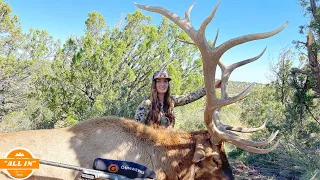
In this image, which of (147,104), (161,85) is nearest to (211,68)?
(161,85)

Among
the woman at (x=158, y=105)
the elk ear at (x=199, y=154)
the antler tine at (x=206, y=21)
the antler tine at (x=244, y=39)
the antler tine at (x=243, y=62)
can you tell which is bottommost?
the elk ear at (x=199, y=154)

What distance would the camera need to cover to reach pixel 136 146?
11.0ft

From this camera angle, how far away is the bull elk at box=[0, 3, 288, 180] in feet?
9.92

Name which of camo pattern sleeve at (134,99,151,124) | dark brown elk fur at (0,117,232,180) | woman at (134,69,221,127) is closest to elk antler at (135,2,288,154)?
dark brown elk fur at (0,117,232,180)

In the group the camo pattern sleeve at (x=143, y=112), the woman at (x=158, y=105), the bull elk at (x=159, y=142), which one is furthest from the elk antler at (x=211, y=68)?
the camo pattern sleeve at (x=143, y=112)

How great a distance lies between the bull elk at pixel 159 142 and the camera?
3023 millimetres

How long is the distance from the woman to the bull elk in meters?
1.15

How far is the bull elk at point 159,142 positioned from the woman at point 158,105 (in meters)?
1.15

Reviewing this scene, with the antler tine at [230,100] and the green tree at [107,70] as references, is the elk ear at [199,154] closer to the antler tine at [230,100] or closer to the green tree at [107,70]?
the antler tine at [230,100]

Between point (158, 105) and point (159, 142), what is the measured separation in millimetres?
1548

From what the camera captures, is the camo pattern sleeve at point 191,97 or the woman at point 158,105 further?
the camo pattern sleeve at point 191,97

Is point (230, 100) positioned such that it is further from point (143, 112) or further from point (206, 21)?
point (143, 112)

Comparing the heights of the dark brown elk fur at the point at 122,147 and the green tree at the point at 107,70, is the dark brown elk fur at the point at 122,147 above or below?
below

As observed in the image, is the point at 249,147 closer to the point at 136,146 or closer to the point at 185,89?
the point at 136,146
